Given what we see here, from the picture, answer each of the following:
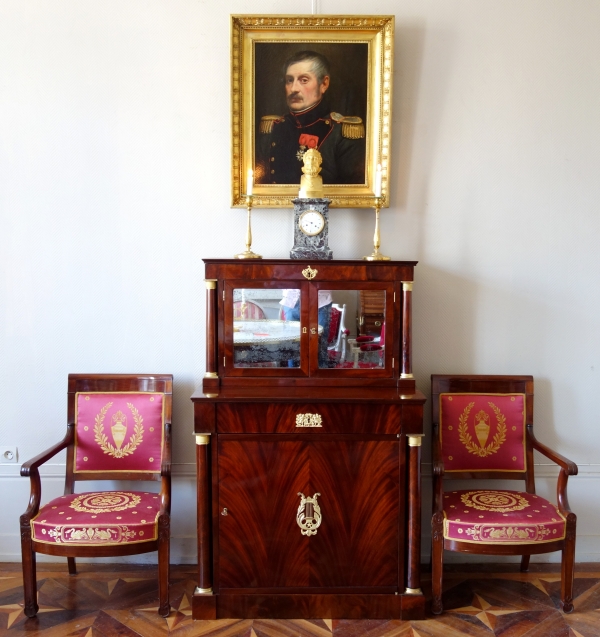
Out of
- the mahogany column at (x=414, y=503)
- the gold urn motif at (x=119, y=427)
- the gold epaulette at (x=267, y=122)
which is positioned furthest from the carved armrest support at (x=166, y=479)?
the gold epaulette at (x=267, y=122)

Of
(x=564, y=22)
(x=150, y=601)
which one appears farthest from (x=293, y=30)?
(x=150, y=601)

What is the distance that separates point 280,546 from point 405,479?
62 centimetres

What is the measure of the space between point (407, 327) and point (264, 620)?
1.43 m

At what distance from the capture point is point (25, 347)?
301 centimetres

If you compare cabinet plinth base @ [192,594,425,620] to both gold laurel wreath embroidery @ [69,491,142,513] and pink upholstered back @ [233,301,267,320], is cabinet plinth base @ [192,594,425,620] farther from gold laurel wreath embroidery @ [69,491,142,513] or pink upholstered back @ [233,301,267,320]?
pink upholstered back @ [233,301,267,320]

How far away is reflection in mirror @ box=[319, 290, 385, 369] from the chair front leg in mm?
719

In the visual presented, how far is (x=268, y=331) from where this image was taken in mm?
2652

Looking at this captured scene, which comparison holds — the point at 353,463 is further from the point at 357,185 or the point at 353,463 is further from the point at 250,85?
the point at 250,85

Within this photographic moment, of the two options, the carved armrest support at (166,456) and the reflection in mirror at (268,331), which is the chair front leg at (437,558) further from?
the carved armrest support at (166,456)

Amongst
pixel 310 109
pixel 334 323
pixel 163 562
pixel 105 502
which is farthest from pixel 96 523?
pixel 310 109

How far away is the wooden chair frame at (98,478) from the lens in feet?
7.89

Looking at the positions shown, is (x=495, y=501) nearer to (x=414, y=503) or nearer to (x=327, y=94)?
(x=414, y=503)

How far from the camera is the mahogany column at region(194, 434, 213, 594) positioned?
247 cm

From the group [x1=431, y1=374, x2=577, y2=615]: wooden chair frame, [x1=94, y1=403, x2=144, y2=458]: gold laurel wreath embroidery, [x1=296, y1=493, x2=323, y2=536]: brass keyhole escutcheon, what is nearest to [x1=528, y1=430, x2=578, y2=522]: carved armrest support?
[x1=431, y1=374, x2=577, y2=615]: wooden chair frame
